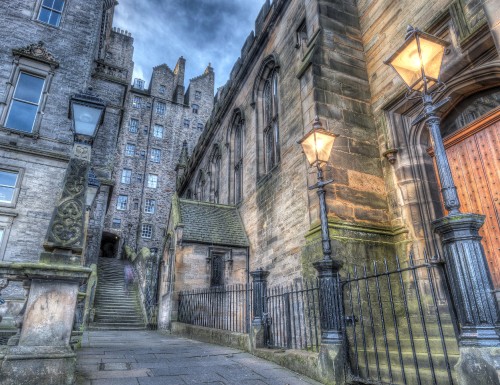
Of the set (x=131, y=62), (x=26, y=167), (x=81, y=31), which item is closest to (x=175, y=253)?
(x=26, y=167)

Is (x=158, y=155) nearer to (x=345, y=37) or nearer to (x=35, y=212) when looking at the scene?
(x=35, y=212)

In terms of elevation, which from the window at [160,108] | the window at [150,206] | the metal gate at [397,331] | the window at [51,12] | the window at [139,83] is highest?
the window at [139,83]

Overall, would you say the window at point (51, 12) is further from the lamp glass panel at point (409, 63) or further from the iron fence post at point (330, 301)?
the iron fence post at point (330, 301)

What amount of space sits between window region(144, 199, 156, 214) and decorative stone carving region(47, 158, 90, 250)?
1233 inches

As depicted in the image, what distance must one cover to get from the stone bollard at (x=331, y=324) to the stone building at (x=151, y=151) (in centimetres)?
2612

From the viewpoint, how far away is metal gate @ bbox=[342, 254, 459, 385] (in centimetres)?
372

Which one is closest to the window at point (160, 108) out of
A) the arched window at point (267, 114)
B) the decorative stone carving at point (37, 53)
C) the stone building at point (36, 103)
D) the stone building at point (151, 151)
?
the stone building at point (151, 151)

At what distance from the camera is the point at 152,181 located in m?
36.4

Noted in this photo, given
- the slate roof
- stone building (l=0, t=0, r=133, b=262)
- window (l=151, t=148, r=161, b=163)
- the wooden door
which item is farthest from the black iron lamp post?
window (l=151, t=148, r=161, b=163)

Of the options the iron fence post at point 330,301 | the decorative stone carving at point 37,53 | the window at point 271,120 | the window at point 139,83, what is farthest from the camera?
the window at point 139,83

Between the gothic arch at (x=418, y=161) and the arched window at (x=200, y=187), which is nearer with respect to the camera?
the gothic arch at (x=418, y=161)

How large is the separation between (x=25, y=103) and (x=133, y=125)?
24439 millimetres

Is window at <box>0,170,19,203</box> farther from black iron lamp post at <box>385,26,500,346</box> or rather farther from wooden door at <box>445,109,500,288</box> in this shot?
wooden door at <box>445,109,500,288</box>

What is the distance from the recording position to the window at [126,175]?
35062 millimetres
